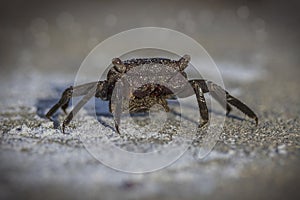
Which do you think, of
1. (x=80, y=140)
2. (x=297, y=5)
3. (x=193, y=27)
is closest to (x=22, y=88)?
(x=80, y=140)

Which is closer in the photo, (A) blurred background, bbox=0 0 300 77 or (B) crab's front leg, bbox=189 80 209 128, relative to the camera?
(B) crab's front leg, bbox=189 80 209 128

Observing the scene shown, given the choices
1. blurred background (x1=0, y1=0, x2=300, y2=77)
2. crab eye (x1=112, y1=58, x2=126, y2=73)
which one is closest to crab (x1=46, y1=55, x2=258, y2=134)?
crab eye (x1=112, y1=58, x2=126, y2=73)

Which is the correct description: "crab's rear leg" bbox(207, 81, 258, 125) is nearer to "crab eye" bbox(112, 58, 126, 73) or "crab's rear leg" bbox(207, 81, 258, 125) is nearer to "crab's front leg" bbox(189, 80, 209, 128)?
"crab's front leg" bbox(189, 80, 209, 128)

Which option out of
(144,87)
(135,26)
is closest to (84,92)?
(144,87)

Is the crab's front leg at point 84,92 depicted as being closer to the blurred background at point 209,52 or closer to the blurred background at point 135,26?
the blurred background at point 209,52

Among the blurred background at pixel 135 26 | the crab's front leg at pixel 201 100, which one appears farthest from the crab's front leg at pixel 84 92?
the blurred background at pixel 135 26

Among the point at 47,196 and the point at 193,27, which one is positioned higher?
the point at 193,27

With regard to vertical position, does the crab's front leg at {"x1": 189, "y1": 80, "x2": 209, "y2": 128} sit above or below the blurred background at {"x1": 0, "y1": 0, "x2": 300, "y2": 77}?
below

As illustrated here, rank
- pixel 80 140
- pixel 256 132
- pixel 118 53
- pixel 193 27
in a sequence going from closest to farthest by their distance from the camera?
pixel 80 140 → pixel 256 132 → pixel 118 53 → pixel 193 27

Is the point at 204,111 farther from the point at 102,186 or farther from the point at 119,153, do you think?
the point at 102,186

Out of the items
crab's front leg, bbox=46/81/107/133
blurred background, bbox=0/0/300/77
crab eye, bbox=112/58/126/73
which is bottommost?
crab's front leg, bbox=46/81/107/133
